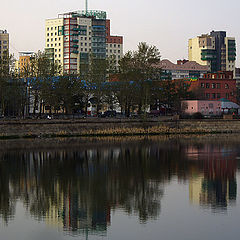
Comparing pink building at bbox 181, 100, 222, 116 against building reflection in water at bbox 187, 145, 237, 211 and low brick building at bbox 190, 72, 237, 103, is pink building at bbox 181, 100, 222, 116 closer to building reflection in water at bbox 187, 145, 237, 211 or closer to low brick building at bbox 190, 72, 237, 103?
low brick building at bbox 190, 72, 237, 103

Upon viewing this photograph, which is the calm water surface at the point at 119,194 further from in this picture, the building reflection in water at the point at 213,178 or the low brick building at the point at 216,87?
the low brick building at the point at 216,87

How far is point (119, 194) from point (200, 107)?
3682 inches

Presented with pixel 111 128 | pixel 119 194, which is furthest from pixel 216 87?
pixel 119 194

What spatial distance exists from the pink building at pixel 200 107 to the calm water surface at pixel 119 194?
5889 centimetres

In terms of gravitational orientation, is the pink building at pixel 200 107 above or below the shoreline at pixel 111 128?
above

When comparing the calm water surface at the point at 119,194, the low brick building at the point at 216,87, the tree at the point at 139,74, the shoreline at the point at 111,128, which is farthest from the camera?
the low brick building at the point at 216,87

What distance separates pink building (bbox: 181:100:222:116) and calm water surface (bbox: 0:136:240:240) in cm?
5889

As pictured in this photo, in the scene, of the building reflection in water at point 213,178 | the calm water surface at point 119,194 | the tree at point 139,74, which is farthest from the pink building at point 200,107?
the calm water surface at point 119,194

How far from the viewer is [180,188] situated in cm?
4378

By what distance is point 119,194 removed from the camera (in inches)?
1603

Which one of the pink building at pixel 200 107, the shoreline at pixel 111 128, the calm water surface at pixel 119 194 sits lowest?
the calm water surface at pixel 119 194

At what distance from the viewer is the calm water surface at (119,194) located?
30891 millimetres

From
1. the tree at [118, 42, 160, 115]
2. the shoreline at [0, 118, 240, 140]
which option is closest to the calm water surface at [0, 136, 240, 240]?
the shoreline at [0, 118, 240, 140]

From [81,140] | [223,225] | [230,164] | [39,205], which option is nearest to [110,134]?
[81,140]
